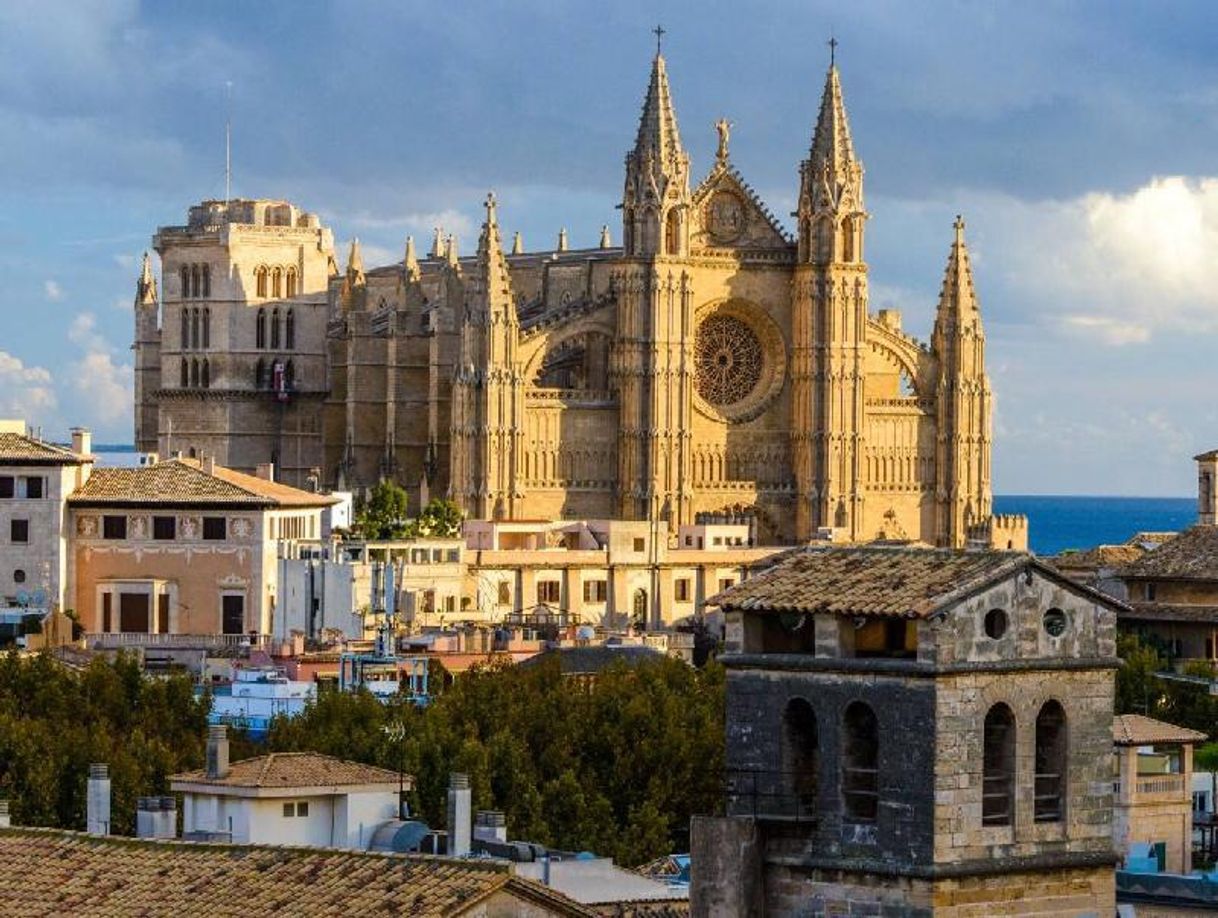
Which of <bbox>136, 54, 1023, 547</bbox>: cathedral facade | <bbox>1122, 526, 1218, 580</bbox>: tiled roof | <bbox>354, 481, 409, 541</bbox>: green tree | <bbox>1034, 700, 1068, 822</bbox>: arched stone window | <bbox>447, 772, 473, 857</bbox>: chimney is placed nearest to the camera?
<bbox>1034, 700, 1068, 822</bbox>: arched stone window

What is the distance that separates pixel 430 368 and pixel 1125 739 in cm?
10210

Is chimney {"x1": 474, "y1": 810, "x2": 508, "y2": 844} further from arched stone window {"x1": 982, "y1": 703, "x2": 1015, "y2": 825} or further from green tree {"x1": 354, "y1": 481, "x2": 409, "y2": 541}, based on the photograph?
green tree {"x1": 354, "y1": 481, "x2": 409, "y2": 541}

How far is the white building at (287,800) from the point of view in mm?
53000

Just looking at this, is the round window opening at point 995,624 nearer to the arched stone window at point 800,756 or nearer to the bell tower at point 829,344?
the arched stone window at point 800,756

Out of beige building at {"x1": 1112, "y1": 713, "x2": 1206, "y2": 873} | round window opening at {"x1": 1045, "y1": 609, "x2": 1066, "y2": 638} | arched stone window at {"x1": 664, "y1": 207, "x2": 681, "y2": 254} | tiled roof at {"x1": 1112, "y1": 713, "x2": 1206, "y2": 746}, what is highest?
arched stone window at {"x1": 664, "y1": 207, "x2": 681, "y2": 254}

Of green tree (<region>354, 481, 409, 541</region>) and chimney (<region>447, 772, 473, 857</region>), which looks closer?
chimney (<region>447, 772, 473, 857</region>)

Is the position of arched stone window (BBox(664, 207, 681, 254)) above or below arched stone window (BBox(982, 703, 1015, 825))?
above

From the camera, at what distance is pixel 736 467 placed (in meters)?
161

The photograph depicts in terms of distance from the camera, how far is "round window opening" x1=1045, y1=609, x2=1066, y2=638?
38625 millimetres

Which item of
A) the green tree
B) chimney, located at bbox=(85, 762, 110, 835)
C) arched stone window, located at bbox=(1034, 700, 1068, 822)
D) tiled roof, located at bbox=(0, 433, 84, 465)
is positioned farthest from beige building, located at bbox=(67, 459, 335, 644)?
arched stone window, located at bbox=(1034, 700, 1068, 822)

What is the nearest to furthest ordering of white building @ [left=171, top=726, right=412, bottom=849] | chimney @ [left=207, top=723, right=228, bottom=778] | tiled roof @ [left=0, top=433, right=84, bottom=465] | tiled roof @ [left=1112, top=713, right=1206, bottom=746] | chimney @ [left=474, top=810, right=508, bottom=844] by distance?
1. chimney @ [left=474, top=810, right=508, bottom=844]
2. white building @ [left=171, top=726, right=412, bottom=849]
3. chimney @ [left=207, top=723, right=228, bottom=778]
4. tiled roof @ [left=1112, top=713, right=1206, bottom=746]
5. tiled roof @ [left=0, top=433, right=84, bottom=465]

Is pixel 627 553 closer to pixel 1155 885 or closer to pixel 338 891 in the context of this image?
pixel 1155 885

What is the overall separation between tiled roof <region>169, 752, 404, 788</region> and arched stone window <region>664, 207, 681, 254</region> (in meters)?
102

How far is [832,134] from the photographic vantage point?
162375mm
